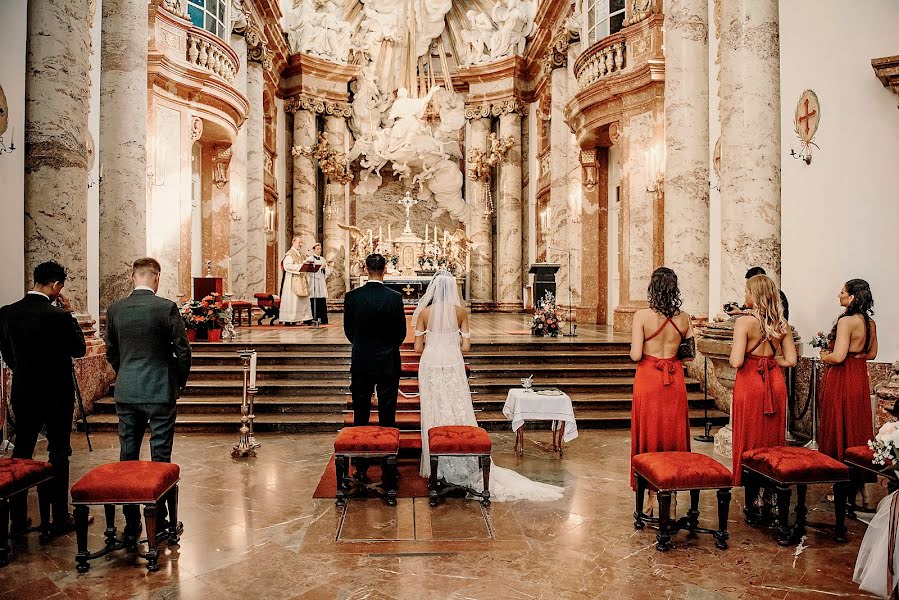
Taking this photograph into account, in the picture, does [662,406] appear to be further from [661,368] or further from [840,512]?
[840,512]

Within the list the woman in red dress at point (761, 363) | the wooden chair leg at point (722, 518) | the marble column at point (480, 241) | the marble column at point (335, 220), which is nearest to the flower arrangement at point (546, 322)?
the woman in red dress at point (761, 363)

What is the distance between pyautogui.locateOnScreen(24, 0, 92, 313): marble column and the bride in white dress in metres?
4.51

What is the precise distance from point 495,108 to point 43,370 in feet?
62.1

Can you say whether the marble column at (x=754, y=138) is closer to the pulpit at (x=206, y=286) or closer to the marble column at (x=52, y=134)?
the marble column at (x=52, y=134)

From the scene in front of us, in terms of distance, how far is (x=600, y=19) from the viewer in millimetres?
14281

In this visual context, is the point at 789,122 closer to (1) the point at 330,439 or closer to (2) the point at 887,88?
(2) the point at 887,88

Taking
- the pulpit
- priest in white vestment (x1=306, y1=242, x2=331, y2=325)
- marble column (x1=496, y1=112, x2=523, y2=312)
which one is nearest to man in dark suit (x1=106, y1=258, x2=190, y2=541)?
the pulpit

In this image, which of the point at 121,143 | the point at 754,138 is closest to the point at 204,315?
the point at 121,143

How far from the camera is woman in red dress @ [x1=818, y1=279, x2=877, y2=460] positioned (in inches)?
207

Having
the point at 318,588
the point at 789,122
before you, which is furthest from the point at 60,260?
the point at 789,122

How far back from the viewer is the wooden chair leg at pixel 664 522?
4.42 meters

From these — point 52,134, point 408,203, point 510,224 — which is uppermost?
point 408,203

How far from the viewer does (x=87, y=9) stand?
7945mm

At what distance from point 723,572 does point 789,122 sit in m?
5.49
